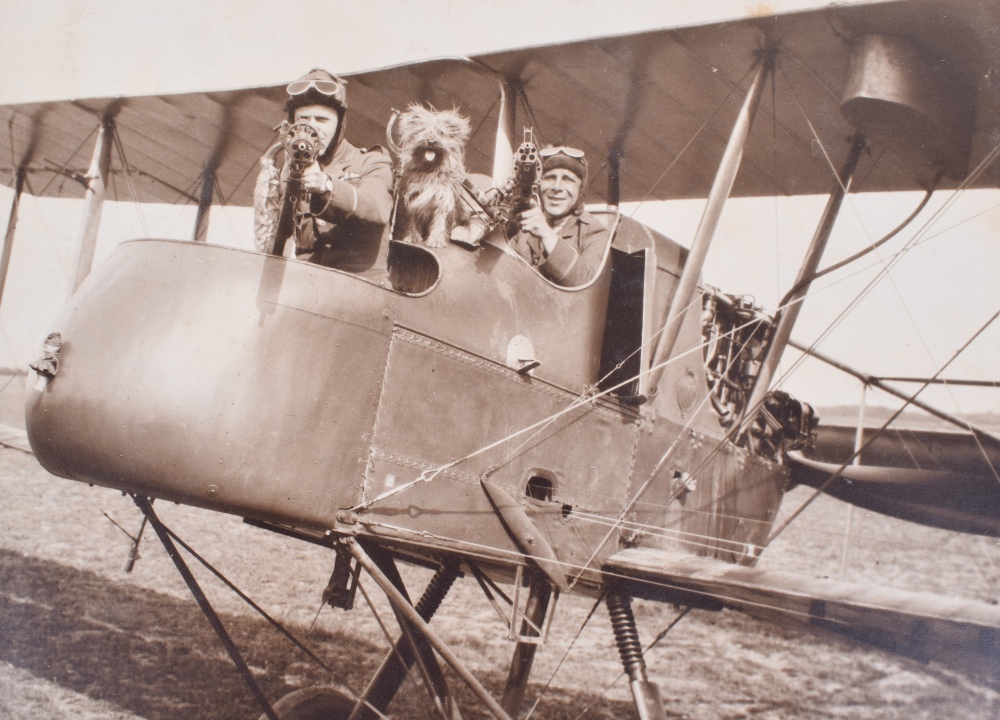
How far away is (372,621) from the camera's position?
27.8ft

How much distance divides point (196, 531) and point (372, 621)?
3.61 metres

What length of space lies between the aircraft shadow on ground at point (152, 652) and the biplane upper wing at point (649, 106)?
463cm

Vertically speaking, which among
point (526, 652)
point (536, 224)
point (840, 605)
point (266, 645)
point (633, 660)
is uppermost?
point (536, 224)

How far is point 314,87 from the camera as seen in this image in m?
3.24

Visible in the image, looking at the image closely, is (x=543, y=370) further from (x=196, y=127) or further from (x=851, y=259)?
(x=196, y=127)

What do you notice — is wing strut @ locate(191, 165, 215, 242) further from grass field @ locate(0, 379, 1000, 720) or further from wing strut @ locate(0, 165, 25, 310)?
grass field @ locate(0, 379, 1000, 720)

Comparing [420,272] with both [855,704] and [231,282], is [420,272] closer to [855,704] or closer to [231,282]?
[231,282]

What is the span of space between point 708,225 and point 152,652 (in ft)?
18.3

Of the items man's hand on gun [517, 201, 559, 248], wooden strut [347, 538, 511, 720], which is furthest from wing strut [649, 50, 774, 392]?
wooden strut [347, 538, 511, 720]

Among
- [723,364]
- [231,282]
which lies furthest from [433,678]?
[723,364]

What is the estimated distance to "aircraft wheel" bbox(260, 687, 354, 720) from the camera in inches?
156

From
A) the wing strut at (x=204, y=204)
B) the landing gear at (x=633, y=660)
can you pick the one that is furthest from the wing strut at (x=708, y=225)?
the wing strut at (x=204, y=204)

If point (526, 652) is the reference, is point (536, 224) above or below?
above

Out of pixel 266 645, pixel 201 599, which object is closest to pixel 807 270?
pixel 201 599
